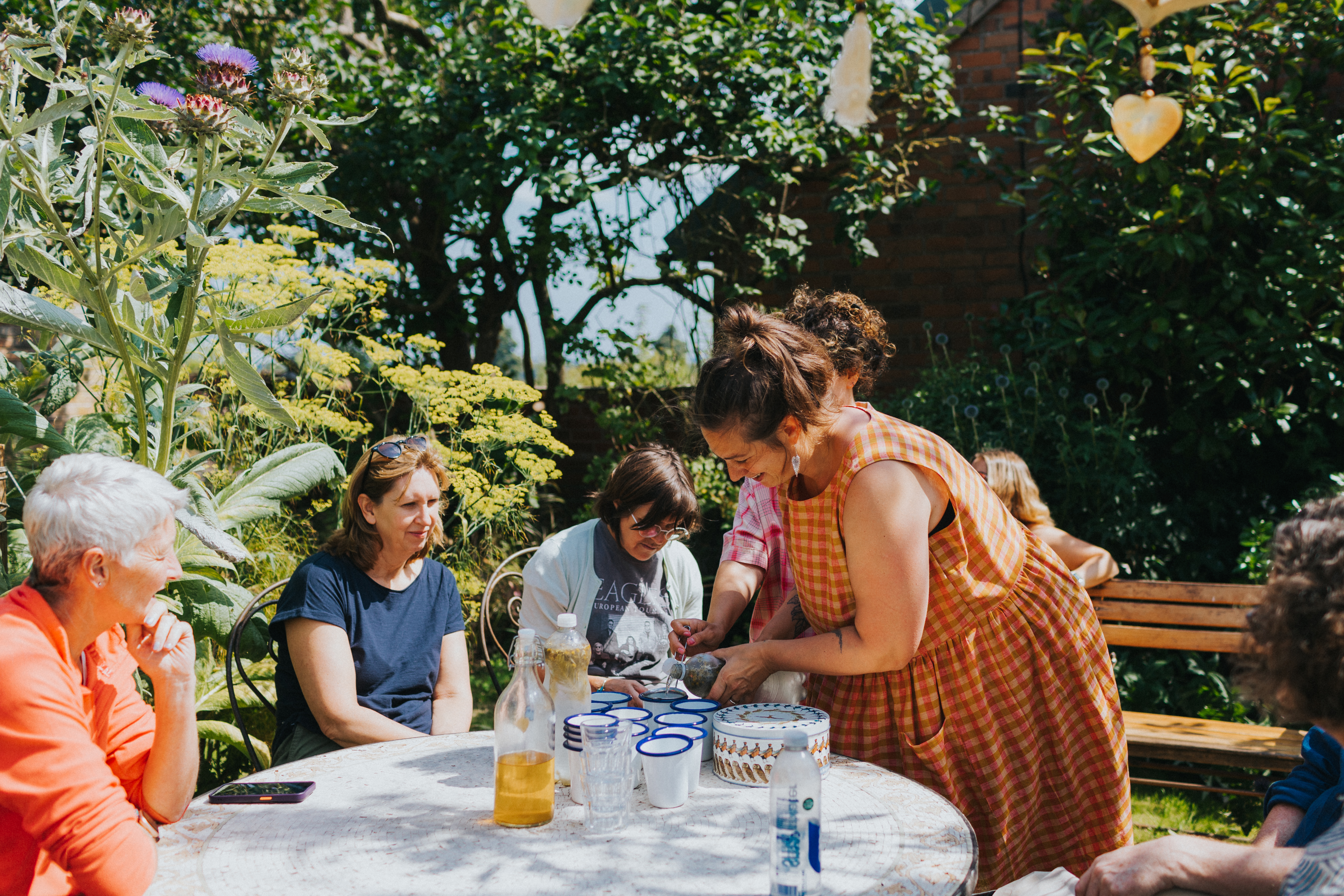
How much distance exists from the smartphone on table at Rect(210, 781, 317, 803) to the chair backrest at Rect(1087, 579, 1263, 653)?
2.91 m

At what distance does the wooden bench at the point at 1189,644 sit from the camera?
126 inches

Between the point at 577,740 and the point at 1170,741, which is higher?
the point at 577,740

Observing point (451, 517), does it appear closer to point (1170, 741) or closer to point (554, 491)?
point (554, 491)

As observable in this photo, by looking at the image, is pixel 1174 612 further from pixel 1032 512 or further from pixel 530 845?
pixel 530 845

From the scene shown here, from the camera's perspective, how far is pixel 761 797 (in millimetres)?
1618

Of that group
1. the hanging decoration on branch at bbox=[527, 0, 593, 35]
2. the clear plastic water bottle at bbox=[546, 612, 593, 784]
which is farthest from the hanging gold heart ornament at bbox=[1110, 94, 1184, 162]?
the clear plastic water bottle at bbox=[546, 612, 593, 784]

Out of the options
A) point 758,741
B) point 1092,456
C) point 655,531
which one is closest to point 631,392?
point 1092,456

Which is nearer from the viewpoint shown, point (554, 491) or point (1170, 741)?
point (1170, 741)

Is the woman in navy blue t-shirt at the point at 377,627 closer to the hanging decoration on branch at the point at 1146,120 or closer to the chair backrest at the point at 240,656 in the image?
the chair backrest at the point at 240,656

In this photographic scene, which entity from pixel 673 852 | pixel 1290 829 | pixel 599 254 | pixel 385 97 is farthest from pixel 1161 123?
pixel 385 97

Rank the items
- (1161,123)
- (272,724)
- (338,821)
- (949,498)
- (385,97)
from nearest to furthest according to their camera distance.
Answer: (338,821) → (949,498) → (1161,123) → (272,724) → (385,97)

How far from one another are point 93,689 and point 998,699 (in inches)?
65.0

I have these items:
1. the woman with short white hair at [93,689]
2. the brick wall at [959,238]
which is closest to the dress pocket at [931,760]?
the woman with short white hair at [93,689]

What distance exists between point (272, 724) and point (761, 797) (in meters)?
2.49
